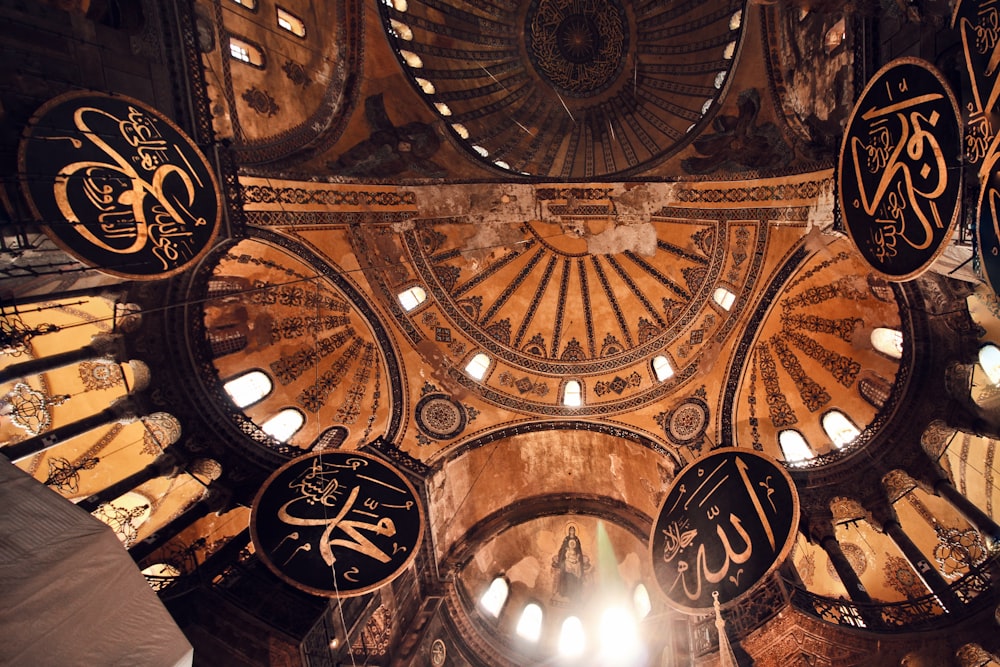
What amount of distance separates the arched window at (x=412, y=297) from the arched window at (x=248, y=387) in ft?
8.89

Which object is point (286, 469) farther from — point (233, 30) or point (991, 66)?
point (991, 66)

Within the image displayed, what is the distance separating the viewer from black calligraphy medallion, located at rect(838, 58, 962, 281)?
4691 mm

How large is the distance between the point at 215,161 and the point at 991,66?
789 centimetres

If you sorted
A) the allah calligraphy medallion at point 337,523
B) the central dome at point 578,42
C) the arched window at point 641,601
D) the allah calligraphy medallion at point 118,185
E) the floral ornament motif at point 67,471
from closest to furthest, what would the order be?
the allah calligraphy medallion at point 118,185 < the allah calligraphy medallion at point 337,523 < the floral ornament motif at point 67,471 < the arched window at point 641,601 < the central dome at point 578,42

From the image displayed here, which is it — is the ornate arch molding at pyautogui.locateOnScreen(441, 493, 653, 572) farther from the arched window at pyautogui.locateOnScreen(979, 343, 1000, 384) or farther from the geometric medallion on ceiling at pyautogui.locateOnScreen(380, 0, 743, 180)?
the geometric medallion on ceiling at pyautogui.locateOnScreen(380, 0, 743, 180)

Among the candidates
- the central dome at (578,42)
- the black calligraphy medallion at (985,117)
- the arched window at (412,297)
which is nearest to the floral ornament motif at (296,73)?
the arched window at (412,297)

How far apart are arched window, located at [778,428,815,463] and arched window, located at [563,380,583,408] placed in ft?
12.0

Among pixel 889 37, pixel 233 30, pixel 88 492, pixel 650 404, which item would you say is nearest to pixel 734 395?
pixel 650 404

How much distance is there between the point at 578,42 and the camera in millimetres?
11969

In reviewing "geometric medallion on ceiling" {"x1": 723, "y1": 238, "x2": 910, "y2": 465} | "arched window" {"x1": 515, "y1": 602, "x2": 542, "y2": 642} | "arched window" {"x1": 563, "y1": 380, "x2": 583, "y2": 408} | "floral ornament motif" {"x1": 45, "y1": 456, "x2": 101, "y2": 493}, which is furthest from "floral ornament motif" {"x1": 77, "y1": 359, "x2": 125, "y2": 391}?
"geometric medallion on ceiling" {"x1": 723, "y1": 238, "x2": 910, "y2": 465}

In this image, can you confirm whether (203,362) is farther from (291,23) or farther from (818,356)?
(818,356)

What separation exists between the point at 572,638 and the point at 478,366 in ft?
18.8

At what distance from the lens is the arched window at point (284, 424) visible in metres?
8.70

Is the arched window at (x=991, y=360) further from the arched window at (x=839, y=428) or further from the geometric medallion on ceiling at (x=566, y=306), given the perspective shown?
the geometric medallion on ceiling at (x=566, y=306)
